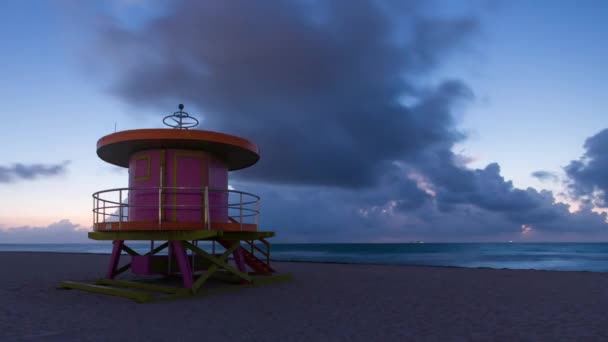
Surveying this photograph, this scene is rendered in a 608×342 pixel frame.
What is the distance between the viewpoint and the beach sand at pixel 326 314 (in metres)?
7.26

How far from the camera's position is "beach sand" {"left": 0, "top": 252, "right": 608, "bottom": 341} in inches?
286

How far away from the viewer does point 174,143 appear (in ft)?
40.4

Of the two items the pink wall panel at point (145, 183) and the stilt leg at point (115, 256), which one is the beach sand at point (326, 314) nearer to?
the stilt leg at point (115, 256)

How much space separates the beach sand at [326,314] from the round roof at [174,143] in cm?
455

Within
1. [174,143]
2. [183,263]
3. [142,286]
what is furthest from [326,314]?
[174,143]

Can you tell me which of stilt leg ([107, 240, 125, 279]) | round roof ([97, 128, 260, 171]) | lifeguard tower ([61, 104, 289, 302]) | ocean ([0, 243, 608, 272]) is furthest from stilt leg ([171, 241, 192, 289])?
ocean ([0, 243, 608, 272])

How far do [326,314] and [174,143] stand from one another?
22.8 feet

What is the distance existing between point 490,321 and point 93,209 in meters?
11.8

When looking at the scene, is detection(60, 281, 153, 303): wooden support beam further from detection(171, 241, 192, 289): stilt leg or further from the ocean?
the ocean

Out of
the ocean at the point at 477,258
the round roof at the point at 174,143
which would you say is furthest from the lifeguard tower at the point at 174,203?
the ocean at the point at 477,258

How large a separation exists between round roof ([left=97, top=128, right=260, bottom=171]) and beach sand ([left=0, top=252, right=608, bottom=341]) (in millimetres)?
4546

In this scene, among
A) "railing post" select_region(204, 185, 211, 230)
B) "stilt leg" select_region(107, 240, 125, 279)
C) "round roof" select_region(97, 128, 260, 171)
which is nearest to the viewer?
"railing post" select_region(204, 185, 211, 230)

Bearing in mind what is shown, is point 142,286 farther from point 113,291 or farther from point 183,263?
point 183,263

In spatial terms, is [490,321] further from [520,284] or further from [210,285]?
[210,285]
